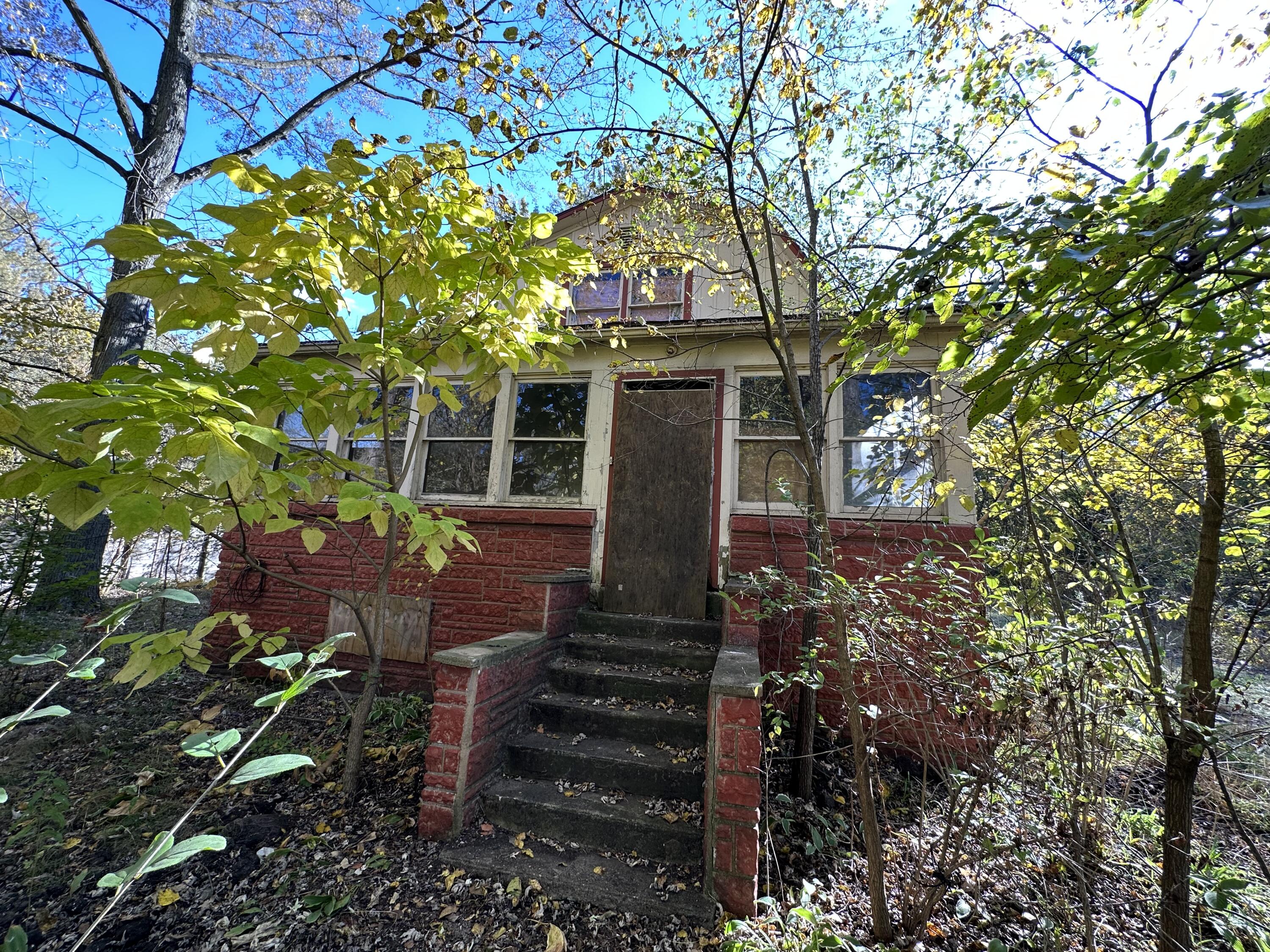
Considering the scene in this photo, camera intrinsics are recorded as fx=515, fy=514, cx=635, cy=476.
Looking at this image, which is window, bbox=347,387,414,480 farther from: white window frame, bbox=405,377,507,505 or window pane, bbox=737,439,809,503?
window pane, bbox=737,439,809,503

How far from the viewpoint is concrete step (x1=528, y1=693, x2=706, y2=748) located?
3.41m

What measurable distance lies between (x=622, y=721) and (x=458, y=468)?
3556mm

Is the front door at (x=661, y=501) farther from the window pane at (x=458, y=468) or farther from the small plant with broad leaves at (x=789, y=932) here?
the small plant with broad leaves at (x=789, y=932)

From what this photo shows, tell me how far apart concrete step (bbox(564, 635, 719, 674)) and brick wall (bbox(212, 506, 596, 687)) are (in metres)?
1.01

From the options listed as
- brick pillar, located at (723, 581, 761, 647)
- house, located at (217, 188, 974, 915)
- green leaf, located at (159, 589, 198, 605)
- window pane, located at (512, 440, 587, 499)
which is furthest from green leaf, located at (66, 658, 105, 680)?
window pane, located at (512, 440, 587, 499)

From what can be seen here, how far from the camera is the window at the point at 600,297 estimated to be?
246 inches

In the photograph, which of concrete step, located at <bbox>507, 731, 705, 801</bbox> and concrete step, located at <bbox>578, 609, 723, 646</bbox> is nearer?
concrete step, located at <bbox>507, 731, 705, 801</bbox>

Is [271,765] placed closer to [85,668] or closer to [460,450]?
[85,668]

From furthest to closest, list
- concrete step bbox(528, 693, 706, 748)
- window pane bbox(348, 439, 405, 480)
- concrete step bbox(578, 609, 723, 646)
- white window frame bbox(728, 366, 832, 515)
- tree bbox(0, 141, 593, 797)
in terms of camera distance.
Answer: window pane bbox(348, 439, 405, 480) < white window frame bbox(728, 366, 832, 515) < concrete step bbox(578, 609, 723, 646) < concrete step bbox(528, 693, 706, 748) < tree bbox(0, 141, 593, 797)

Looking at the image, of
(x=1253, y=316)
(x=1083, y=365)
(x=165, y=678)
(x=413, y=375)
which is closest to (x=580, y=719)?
(x=413, y=375)

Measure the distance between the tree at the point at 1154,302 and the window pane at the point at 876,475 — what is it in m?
1.88

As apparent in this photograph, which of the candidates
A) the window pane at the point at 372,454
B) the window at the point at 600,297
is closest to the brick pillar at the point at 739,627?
the window at the point at 600,297

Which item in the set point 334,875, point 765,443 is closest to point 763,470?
point 765,443

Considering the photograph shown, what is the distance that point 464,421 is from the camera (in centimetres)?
600
